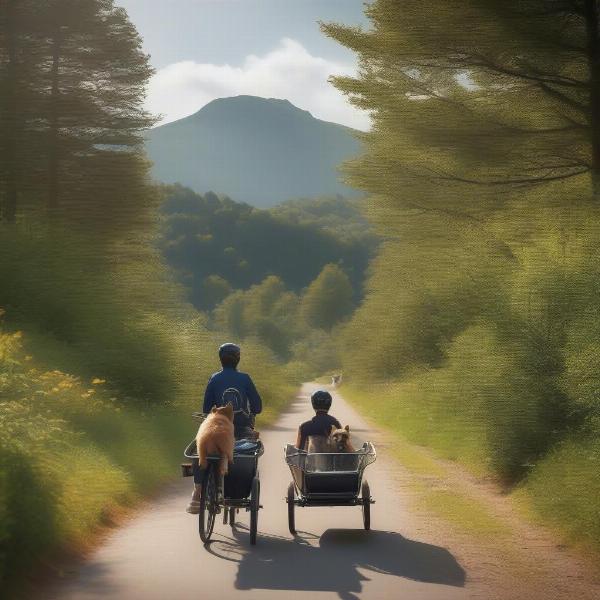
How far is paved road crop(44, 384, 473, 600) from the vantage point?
275 inches

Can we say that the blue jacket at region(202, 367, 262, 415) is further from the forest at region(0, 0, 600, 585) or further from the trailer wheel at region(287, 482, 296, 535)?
the forest at region(0, 0, 600, 585)

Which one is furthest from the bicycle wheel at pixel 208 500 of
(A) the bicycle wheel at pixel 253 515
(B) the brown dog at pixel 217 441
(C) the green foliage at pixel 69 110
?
(C) the green foliage at pixel 69 110

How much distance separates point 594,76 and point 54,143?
16219mm

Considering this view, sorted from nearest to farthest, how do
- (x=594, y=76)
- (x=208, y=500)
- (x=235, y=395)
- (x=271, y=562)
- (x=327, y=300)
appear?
(x=271, y=562) < (x=208, y=500) < (x=235, y=395) < (x=594, y=76) < (x=327, y=300)

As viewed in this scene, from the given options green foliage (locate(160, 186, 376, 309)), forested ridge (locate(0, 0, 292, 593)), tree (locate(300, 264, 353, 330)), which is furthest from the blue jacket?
green foliage (locate(160, 186, 376, 309))

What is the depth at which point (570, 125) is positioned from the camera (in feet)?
47.2

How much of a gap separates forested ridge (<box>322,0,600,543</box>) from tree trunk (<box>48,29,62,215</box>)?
10556 mm

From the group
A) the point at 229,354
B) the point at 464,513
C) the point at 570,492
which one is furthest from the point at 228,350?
the point at 570,492

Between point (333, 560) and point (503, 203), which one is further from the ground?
point (503, 203)

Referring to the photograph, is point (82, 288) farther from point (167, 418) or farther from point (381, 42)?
point (381, 42)

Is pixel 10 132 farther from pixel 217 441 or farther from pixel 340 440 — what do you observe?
pixel 217 441

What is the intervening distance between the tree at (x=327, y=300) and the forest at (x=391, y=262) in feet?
333

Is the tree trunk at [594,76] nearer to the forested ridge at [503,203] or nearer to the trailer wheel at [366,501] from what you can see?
the forested ridge at [503,203]

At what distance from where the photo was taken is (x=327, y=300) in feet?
431
